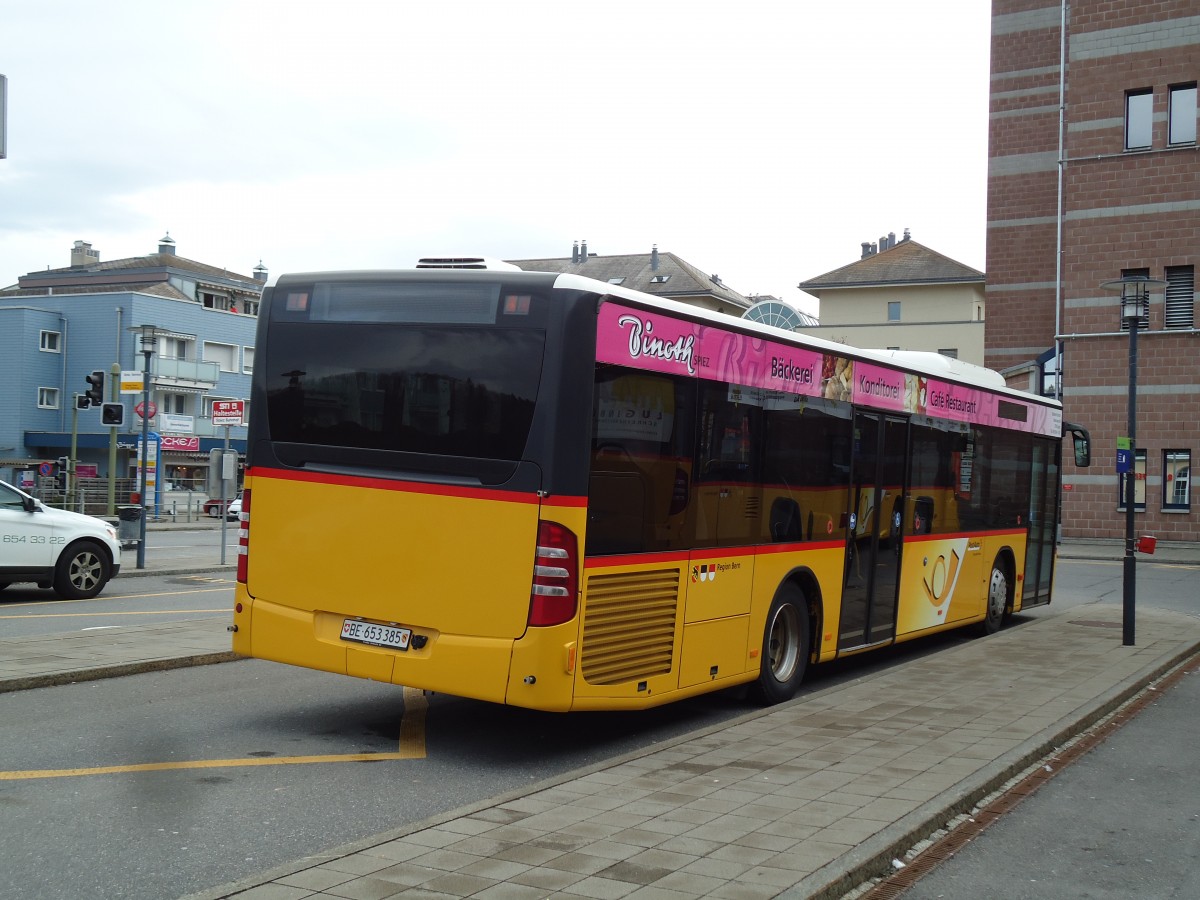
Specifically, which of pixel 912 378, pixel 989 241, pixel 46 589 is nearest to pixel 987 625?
pixel 912 378

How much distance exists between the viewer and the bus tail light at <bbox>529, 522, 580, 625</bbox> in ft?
24.7

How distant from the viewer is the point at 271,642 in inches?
330

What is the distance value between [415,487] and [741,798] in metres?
2.72

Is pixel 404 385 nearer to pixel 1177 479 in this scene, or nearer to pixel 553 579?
pixel 553 579

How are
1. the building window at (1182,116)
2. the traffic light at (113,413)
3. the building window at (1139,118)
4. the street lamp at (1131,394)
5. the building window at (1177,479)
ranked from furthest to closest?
the building window at (1139,118) < the building window at (1182,116) < the building window at (1177,479) < the traffic light at (113,413) < the street lamp at (1131,394)

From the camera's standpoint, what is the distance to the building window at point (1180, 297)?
39594mm

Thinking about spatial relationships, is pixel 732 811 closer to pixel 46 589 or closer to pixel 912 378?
pixel 912 378

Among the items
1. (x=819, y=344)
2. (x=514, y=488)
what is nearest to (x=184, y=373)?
(x=819, y=344)

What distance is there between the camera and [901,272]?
82.2 m

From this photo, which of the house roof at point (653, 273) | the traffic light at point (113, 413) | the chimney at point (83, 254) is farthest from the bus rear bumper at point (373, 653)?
the chimney at point (83, 254)

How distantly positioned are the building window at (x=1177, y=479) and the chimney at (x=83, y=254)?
2968 inches

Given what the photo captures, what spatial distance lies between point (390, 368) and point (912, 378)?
639 centimetres

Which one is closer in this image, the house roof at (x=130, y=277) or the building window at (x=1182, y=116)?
the building window at (x=1182, y=116)

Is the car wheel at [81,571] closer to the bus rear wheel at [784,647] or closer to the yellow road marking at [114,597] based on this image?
the yellow road marking at [114,597]
